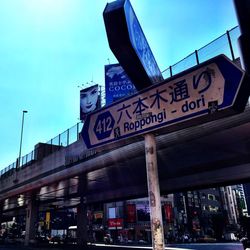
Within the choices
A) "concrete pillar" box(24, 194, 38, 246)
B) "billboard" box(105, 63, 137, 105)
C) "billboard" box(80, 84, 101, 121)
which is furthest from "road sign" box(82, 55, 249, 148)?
"concrete pillar" box(24, 194, 38, 246)

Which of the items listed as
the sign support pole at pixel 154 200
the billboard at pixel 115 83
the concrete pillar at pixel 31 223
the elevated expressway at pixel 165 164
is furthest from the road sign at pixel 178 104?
the concrete pillar at pixel 31 223

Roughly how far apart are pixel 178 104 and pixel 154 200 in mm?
1949

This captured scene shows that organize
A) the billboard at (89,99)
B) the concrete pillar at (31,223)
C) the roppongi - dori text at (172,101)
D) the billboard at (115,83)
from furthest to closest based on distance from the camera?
the billboard at (89,99) < the concrete pillar at (31,223) < the billboard at (115,83) < the roppongi - dori text at (172,101)

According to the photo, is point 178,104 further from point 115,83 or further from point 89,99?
point 89,99

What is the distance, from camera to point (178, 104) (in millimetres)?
5430

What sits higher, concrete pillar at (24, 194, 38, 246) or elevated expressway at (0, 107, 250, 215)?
elevated expressway at (0, 107, 250, 215)

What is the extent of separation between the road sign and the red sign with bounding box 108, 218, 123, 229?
77.6m

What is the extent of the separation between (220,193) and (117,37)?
12256 centimetres

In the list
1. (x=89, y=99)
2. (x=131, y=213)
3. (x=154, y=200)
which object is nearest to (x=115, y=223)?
(x=131, y=213)

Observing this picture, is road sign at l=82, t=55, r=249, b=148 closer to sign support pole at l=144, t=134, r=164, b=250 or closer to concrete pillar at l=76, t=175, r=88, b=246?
sign support pole at l=144, t=134, r=164, b=250

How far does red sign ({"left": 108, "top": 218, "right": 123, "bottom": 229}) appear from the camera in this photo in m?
79.6

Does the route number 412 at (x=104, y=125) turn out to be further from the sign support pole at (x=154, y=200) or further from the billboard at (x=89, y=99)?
the billboard at (x=89, y=99)

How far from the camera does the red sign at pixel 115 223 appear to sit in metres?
79.6

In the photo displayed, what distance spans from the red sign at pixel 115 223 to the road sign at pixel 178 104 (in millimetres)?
77624
